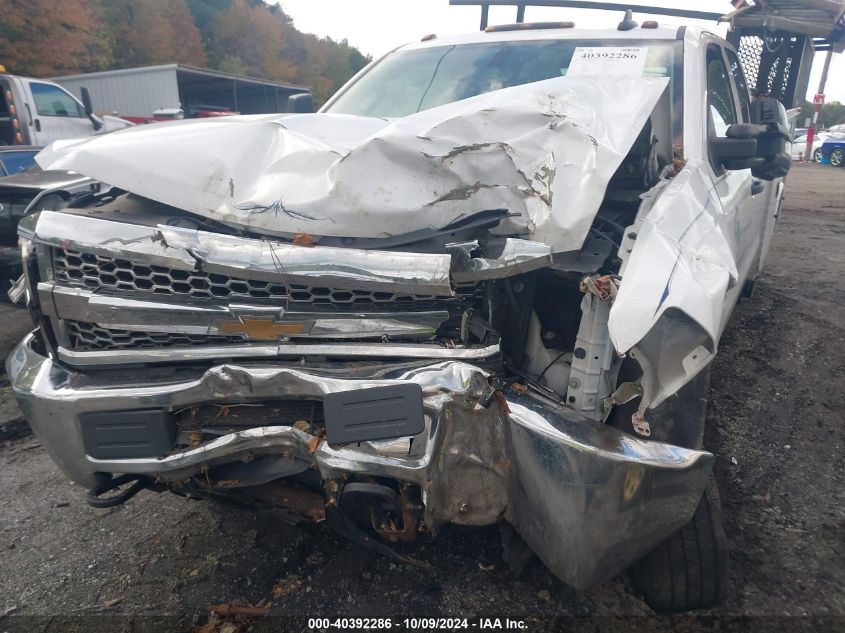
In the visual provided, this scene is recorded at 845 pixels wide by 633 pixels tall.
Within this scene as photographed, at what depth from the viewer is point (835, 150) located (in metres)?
22.0

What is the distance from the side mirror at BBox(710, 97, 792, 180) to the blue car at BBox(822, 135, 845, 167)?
75.2ft

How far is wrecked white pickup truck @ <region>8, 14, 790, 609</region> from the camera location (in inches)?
67.8

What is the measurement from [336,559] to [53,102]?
9400 millimetres

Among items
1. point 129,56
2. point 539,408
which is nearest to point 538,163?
point 539,408

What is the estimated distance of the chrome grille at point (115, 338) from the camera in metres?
1.99

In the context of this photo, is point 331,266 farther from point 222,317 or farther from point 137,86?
point 137,86

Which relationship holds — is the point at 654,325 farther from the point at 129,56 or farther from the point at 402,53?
the point at 129,56

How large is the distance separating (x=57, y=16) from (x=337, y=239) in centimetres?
2337

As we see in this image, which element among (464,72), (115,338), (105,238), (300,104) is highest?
(464,72)

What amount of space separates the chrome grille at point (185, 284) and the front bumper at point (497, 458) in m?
0.23

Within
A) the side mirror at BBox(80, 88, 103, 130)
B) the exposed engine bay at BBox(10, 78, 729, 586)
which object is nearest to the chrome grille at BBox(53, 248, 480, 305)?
the exposed engine bay at BBox(10, 78, 729, 586)

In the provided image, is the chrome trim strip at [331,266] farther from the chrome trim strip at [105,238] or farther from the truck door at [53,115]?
the truck door at [53,115]

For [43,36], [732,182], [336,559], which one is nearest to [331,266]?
[336,559]

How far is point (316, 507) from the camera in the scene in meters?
2.04
